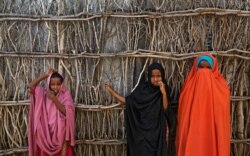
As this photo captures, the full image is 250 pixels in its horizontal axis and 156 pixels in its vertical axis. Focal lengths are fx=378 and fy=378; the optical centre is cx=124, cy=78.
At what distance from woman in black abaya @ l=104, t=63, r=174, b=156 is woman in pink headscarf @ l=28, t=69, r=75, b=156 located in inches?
22.3

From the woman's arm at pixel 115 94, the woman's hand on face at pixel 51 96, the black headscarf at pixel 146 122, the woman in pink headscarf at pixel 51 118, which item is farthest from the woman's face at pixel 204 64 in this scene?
the woman's hand on face at pixel 51 96

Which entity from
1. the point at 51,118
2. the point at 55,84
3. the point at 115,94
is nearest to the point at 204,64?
the point at 115,94

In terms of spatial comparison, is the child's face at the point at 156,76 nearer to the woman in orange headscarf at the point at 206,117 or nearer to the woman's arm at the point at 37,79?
the woman in orange headscarf at the point at 206,117

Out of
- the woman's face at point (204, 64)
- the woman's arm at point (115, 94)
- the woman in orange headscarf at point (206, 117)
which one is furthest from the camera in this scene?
the woman's arm at point (115, 94)

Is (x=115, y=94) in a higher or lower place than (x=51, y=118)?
higher

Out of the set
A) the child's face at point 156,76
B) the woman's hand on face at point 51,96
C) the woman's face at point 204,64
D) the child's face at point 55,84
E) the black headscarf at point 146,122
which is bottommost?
the black headscarf at point 146,122

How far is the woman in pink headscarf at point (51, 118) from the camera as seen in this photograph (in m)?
3.53

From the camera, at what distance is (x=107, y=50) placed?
A: 390cm

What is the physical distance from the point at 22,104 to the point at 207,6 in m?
2.13

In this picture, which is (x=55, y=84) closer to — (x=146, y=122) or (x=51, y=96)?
(x=51, y=96)

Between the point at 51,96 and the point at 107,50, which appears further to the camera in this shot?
the point at 107,50

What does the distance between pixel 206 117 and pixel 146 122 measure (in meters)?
0.55

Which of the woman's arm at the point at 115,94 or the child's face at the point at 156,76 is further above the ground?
the child's face at the point at 156,76

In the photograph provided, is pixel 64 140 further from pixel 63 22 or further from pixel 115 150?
pixel 63 22
